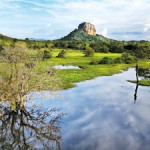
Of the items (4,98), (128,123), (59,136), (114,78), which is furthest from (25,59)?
(114,78)

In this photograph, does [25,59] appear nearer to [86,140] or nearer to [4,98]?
[4,98]

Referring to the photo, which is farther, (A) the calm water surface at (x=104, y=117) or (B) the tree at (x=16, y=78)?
(B) the tree at (x=16, y=78)

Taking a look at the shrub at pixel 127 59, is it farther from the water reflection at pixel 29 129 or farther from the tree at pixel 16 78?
the tree at pixel 16 78

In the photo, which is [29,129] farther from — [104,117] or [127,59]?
[127,59]

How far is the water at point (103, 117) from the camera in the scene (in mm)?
32438

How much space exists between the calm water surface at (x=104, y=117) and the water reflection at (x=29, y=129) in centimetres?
131

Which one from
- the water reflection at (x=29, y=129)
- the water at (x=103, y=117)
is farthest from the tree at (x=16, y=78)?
the water at (x=103, y=117)

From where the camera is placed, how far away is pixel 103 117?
41312 millimetres

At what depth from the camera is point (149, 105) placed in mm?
48844

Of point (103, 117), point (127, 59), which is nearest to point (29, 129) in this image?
point (103, 117)

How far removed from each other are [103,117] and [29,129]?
10.2 meters

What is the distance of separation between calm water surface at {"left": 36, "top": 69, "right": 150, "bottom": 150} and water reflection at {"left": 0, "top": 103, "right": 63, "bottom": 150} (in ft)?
4.31

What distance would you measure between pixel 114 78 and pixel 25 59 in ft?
131

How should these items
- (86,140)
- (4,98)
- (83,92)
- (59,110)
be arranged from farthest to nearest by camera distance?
(83,92), (59,110), (4,98), (86,140)
